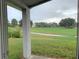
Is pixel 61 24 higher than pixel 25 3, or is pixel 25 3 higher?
pixel 25 3

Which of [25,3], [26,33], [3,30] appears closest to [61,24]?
[26,33]

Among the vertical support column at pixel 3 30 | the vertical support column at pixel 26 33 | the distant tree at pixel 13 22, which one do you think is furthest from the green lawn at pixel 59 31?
the vertical support column at pixel 3 30

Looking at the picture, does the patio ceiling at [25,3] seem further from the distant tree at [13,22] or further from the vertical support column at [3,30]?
the distant tree at [13,22]

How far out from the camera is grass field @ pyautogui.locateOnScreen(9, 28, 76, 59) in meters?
1.93

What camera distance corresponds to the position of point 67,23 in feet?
6.44

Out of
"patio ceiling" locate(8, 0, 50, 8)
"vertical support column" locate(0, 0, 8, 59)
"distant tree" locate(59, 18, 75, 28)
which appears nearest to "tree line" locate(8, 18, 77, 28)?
"distant tree" locate(59, 18, 75, 28)

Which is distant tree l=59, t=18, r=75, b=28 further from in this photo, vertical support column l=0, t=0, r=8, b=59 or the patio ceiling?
vertical support column l=0, t=0, r=8, b=59

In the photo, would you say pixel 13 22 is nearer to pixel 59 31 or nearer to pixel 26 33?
pixel 26 33

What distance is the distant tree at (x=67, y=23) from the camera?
1.91 m

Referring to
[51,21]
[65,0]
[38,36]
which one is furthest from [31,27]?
[65,0]

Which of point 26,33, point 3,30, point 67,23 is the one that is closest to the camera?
point 67,23

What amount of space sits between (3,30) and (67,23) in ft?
3.03

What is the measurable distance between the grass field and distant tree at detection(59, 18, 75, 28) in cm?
6

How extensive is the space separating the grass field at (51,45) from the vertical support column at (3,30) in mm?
91
